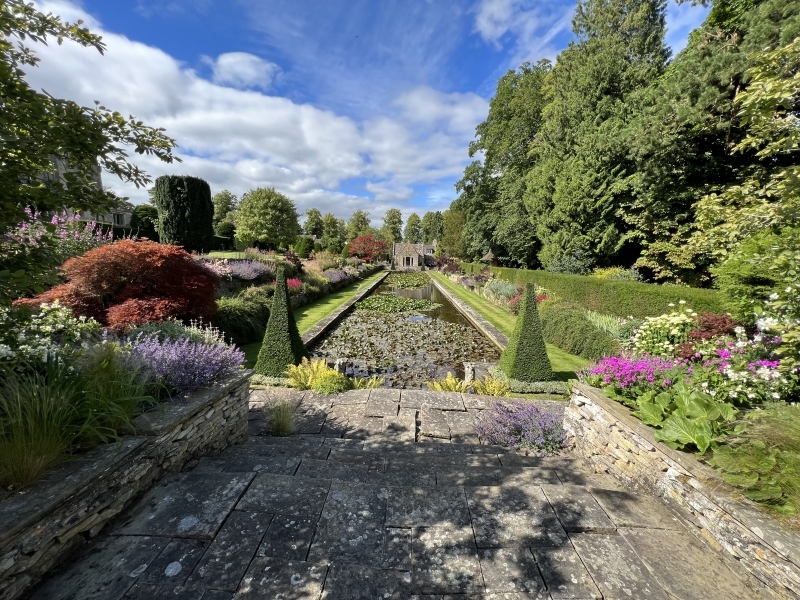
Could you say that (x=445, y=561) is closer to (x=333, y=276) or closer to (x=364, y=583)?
(x=364, y=583)

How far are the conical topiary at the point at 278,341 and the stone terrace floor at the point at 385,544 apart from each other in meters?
3.70

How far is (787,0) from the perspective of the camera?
795 cm

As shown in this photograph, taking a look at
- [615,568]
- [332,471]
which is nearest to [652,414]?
[615,568]

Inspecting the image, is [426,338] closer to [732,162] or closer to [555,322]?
[555,322]

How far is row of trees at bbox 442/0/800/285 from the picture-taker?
7.79 metres

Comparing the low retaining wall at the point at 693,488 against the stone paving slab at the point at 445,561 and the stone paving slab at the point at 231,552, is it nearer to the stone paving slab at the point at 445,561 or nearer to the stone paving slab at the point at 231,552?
the stone paving slab at the point at 445,561

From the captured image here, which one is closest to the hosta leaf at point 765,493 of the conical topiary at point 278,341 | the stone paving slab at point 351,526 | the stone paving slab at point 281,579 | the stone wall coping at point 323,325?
the stone paving slab at point 351,526

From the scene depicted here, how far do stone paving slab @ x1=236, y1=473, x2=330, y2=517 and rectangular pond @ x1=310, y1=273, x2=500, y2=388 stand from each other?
4.68 metres

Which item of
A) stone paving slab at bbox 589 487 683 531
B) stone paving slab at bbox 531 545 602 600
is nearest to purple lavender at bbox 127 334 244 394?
stone paving slab at bbox 531 545 602 600

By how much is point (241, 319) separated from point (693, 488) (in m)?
9.86

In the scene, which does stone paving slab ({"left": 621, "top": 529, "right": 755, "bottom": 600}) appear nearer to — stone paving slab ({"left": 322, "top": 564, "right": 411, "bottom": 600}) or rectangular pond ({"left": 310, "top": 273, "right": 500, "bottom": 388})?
stone paving slab ({"left": 322, "top": 564, "right": 411, "bottom": 600})

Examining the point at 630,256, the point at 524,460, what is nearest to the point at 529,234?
the point at 630,256

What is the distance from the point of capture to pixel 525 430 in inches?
173

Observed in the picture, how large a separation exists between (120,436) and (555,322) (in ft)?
34.0
